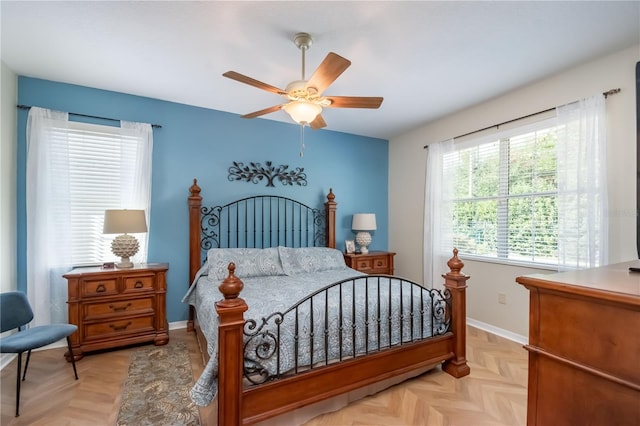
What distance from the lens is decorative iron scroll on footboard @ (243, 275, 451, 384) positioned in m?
1.65

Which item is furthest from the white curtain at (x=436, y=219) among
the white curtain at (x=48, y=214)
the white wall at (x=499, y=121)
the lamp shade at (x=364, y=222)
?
the white curtain at (x=48, y=214)

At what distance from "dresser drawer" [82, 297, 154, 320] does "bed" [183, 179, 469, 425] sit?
1.37ft

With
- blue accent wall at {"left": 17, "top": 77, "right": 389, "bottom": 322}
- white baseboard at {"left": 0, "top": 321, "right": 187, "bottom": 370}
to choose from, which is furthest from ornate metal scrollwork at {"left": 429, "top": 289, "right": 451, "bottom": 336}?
white baseboard at {"left": 0, "top": 321, "right": 187, "bottom": 370}

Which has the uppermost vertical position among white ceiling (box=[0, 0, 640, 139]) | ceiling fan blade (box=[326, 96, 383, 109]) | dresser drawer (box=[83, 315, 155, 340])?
white ceiling (box=[0, 0, 640, 139])

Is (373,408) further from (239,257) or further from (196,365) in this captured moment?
(239,257)

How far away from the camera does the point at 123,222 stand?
2.72 metres

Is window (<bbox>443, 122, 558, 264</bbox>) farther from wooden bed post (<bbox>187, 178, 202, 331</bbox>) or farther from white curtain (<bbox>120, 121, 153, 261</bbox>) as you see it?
white curtain (<bbox>120, 121, 153, 261</bbox>)

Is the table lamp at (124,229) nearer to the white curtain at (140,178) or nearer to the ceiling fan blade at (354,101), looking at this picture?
the white curtain at (140,178)

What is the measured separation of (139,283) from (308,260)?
1754 mm

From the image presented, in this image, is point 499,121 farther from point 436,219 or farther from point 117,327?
point 117,327

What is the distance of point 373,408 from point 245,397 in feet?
3.03

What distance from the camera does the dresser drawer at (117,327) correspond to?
8.49 feet

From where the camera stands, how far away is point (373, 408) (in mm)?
1939

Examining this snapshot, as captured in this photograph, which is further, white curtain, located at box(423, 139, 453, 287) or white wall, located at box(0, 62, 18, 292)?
white curtain, located at box(423, 139, 453, 287)
